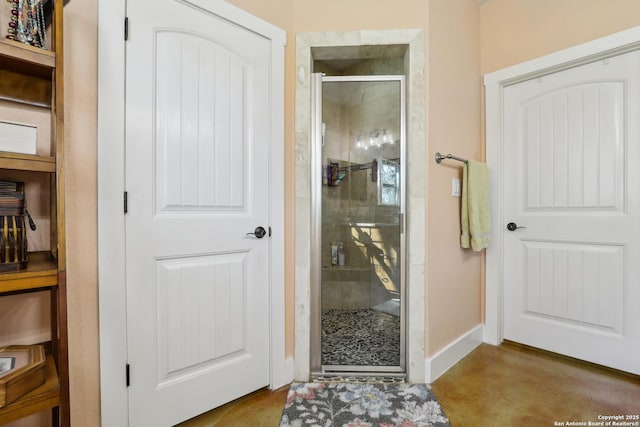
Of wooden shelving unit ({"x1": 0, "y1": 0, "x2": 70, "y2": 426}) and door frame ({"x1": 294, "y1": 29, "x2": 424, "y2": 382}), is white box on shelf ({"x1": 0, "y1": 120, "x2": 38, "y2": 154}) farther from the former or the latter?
door frame ({"x1": 294, "y1": 29, "x2": 424, "y2": 382})

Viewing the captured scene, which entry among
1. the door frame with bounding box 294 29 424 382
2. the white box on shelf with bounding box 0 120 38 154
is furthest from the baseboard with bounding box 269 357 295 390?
the white box on shelf with bounding box 0 120 38 154

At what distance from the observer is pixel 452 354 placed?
80.2 inches

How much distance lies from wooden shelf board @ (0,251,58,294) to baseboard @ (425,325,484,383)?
73.4 inches

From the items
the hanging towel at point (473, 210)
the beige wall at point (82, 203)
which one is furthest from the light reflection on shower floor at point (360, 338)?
the beige wall at point (82, 203)

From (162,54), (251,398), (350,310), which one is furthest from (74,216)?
(350,310)

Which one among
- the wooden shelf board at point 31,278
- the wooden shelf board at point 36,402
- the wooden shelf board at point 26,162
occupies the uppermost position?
the wooden shelf board at point 26,162

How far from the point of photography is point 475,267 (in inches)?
92.5

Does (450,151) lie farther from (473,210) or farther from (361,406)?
(361,406)

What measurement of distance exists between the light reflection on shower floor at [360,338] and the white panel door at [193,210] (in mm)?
626

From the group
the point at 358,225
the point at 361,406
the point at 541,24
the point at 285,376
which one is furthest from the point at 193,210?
the point at 541,24

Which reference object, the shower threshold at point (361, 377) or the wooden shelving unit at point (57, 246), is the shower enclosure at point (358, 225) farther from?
the wooden shelving unit at point (57, 246)

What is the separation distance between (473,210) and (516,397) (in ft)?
3.65

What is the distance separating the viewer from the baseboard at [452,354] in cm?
183

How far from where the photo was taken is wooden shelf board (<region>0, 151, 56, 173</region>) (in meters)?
0.86
